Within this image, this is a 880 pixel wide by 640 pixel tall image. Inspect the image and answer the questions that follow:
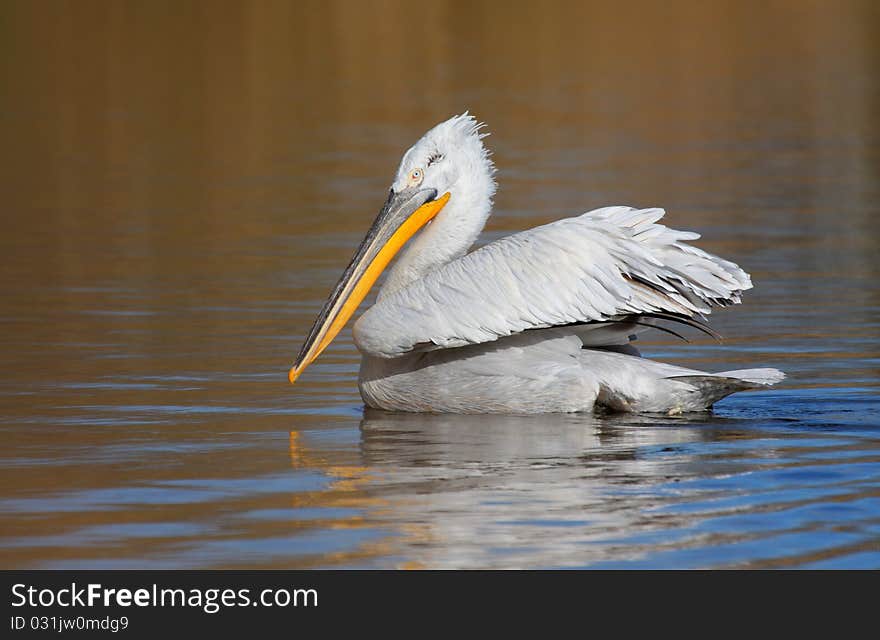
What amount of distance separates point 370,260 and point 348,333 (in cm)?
188

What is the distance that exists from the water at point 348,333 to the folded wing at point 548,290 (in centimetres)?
38

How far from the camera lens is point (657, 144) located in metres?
18.3

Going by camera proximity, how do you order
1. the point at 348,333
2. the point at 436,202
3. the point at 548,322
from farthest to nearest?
the point at 348,333
the point at 436,202
the point at 548,322

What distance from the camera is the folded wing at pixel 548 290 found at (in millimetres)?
6684

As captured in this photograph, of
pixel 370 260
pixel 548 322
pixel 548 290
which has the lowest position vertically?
pixel 548 322

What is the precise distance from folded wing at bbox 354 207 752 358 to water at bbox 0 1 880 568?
38 cm

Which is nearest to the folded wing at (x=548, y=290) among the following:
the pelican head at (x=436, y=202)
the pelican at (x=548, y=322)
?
the pelican at (x=548, y=322)

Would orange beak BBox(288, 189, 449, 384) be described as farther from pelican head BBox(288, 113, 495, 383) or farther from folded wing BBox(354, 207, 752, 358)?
folded wing BBox(354, 207, 752, 358)

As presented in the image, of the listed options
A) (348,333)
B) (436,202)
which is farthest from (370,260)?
(348,333)

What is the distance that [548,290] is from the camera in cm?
671

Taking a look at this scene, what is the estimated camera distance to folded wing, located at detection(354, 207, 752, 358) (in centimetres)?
668

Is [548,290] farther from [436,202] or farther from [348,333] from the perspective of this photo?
[348,333]

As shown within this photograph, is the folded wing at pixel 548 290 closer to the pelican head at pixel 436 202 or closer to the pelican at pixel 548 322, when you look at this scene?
the pelican at pixel 548 322

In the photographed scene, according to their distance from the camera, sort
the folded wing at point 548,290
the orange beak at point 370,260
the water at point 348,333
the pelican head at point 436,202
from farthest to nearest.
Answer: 1. the pelican head at point 436,202
2. the orange beak at point 370,260
3. the folded wing at point 548,290
4. the water at point 348,333
